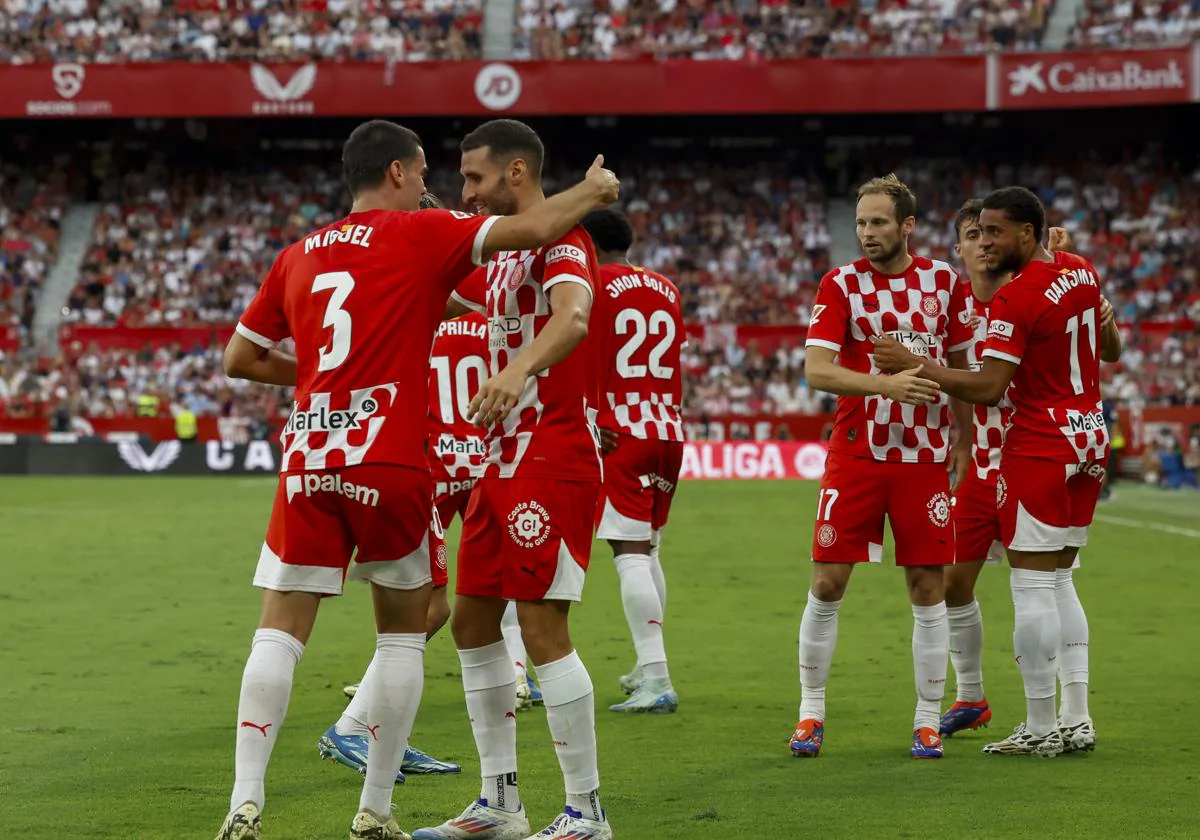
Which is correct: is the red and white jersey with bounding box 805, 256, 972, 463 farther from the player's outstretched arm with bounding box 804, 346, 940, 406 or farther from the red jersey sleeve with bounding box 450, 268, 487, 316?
the red jersey sleeve with bounding box 450, 268, 487, 316

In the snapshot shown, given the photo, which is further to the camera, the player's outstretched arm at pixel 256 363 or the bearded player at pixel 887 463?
the bearded player at pixel 887 463

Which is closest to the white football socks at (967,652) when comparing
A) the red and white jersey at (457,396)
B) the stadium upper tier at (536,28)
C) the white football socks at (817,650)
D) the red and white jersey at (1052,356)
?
the white football socks at (817,650)

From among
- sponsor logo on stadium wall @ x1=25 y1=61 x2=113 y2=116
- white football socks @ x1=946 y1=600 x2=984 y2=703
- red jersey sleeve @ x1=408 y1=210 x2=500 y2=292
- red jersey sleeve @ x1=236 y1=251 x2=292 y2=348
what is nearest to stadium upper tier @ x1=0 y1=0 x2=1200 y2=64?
sponsor logo on stadium wall @ x1=25 y1=61 x2=113 y2=116

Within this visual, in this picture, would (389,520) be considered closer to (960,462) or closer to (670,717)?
(670,717)

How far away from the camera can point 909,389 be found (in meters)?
6.58

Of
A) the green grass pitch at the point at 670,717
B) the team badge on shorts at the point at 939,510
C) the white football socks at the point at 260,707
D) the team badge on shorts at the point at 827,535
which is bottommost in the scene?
the green grass pitch at the point at 670,717

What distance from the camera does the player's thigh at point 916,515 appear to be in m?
7.00

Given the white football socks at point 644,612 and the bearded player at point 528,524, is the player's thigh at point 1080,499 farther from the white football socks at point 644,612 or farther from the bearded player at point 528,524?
the bearded player at point 528,524

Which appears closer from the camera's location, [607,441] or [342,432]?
[342,432]

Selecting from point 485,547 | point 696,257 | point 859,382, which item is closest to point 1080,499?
point 859,382

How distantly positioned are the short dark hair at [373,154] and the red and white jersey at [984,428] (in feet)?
10.5

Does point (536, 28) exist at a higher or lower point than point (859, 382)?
higher

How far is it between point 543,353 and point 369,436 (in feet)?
2.03

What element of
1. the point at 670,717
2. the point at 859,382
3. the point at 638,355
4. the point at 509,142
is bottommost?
the point at 670,717
